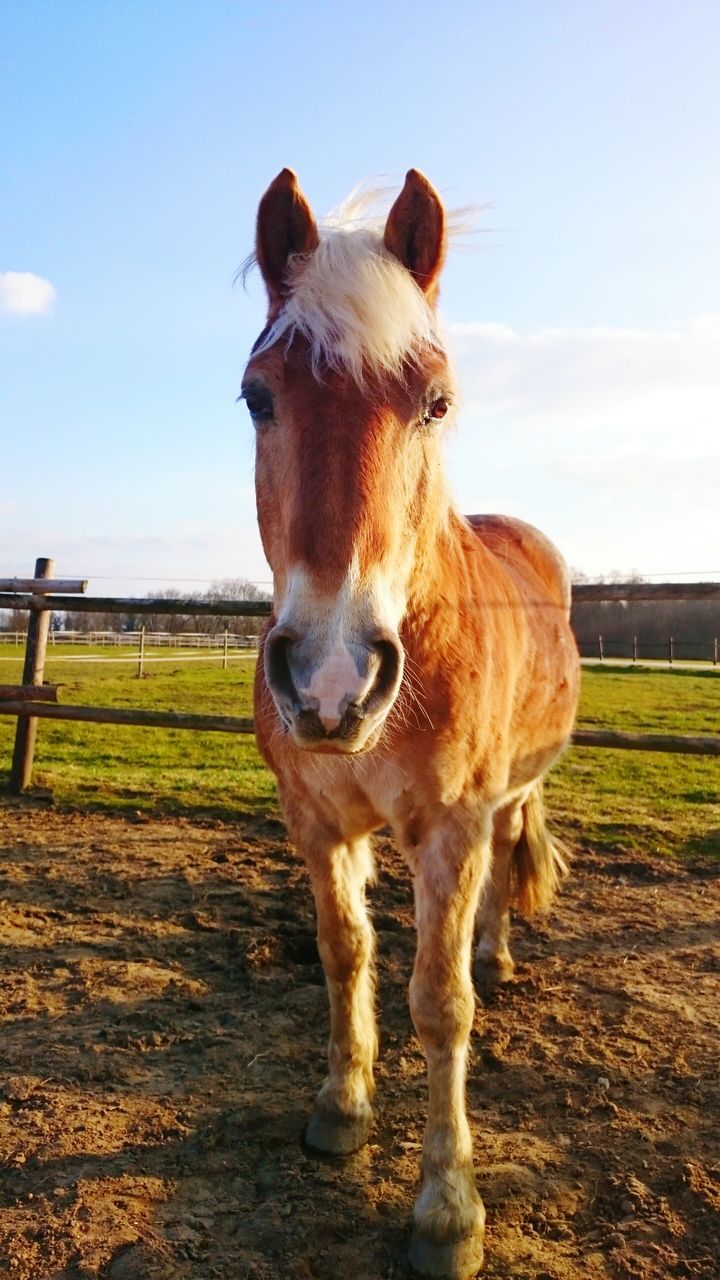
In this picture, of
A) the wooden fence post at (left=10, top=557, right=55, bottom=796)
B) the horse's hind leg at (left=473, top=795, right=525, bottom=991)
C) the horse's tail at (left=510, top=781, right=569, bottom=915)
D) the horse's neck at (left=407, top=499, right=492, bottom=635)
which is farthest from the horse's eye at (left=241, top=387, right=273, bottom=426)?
the wooden fence post at (left=10, top=557, right=55, bottom=796)

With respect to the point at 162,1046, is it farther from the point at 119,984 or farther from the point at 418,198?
the point at 418,198

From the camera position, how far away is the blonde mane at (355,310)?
6.41 feet

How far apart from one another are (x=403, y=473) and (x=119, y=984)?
255 cm

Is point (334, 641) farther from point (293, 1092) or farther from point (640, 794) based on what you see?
point (640, 794)

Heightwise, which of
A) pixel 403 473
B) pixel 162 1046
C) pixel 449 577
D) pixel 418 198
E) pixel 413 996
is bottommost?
pixel 162 1046

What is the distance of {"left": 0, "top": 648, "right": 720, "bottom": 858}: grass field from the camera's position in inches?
251

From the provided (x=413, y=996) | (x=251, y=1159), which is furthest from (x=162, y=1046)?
(x=413, y=996)

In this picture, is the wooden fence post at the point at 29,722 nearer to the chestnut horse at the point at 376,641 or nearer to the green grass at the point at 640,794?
the green grass at the point at 640,794

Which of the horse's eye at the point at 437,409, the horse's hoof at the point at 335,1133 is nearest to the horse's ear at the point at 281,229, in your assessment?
the horse's eye at the point at 437,409

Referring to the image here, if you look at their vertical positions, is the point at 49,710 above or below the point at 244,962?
above

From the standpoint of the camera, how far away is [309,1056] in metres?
2.94

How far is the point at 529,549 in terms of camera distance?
15.4ft

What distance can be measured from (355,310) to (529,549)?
2.89m

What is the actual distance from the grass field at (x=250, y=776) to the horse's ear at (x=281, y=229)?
4656 millimetres
